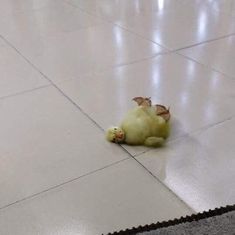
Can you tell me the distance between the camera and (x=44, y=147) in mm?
1123

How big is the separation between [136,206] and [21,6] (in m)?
1.93

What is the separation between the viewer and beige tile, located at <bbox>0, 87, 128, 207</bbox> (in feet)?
3.29

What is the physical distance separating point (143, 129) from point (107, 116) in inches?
8.2

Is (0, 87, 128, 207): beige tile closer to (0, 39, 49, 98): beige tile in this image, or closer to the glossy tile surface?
(0, 39, 49, 98): beige tile

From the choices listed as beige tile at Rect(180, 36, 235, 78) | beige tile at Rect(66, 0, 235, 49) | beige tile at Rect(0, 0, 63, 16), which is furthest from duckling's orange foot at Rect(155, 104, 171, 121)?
beige tile at Rect(0, 0, 63, 16)

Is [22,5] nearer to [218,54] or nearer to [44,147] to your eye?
[218,54]

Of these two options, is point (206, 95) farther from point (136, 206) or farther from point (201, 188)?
point (136, 206)

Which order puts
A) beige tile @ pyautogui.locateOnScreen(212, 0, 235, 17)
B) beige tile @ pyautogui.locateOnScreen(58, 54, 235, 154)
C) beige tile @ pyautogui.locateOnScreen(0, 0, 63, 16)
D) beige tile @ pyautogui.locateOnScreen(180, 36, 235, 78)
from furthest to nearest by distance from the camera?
beige tile @ pyautogui.locateOnScreen(0, 0, 63, 16), beige tile @ pyautogui.locateOnScreen(212, 0, 235, 17), beige tile @ pyautogui.locateOnScreen(180, 36, 235, 78), beige tile @ pyautogui.locateOnScreen(58, 54, 235, 154)

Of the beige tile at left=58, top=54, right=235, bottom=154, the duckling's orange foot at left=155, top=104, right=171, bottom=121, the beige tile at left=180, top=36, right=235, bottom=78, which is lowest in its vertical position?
the beige tile at left=58, top=54, right=235, bottom=154

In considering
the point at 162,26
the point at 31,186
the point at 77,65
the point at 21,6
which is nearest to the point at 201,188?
the point at 31,186

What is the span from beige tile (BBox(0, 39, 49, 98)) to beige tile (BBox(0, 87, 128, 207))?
10 cm

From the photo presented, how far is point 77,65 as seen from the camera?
1654 millimetres

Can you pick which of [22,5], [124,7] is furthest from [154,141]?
[22,5]

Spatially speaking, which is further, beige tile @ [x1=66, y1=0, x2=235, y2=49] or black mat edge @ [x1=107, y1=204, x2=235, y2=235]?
beige tile @ [x1=66, y1=0, x2=235, y2=49]
